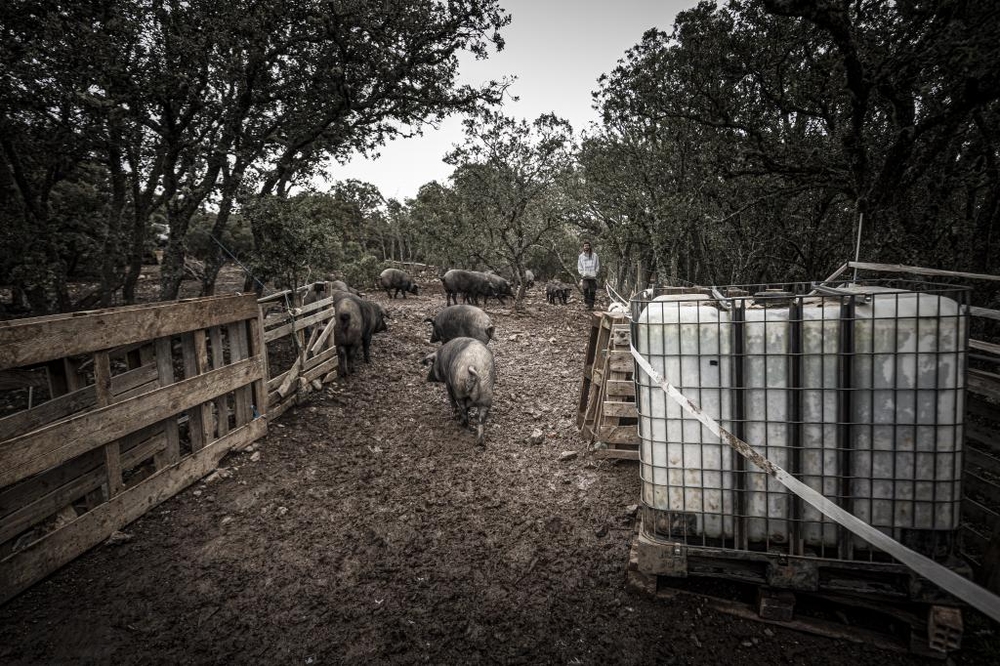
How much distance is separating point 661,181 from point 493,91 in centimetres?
660

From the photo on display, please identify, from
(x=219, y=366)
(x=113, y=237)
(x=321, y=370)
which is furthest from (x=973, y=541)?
(x=113, y=237)

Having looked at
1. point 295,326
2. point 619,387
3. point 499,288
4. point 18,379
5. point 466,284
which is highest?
point 466,284

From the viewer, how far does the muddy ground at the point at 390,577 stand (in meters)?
2.51

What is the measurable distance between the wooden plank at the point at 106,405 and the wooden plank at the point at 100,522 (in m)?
0.12

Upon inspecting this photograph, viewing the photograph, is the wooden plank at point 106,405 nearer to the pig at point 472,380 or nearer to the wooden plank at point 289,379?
the wooden plank at point 289,379

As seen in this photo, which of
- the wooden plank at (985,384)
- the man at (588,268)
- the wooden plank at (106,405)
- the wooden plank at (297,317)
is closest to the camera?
the wooden plank at (985,384)

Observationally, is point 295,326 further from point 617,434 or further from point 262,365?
point 617,434

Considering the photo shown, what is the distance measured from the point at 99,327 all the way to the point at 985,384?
6434 mm

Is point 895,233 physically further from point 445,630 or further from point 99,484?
point 99,484

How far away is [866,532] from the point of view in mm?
1793

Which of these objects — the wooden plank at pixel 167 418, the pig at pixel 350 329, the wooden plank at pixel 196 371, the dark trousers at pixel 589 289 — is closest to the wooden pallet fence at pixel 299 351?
the pig at pixel 350 329

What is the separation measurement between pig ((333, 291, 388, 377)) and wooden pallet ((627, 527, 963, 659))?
6.32m

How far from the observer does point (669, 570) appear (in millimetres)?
2533

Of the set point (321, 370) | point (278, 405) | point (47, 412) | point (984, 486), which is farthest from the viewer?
point (321, 370)
